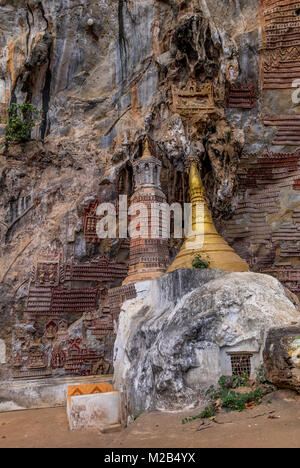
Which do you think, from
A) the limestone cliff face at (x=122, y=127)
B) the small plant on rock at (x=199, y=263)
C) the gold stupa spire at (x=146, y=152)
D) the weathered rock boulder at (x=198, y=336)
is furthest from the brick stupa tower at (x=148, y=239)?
the weathered rock boulder at (x=198, y=336)

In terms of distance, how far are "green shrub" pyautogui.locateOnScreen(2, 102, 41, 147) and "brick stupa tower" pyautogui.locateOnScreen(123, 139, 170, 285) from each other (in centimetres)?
664

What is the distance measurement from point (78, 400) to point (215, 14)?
16.3 m

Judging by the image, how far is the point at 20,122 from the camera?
17.1m

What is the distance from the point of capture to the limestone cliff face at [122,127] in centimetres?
1470

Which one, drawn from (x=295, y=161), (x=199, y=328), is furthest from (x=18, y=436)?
(x=295, y=161)

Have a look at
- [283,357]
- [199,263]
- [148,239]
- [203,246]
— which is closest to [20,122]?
[148,239]

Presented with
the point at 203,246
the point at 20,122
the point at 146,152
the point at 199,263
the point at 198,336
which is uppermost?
the point at 20,122

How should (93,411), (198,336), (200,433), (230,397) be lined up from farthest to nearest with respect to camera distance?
1. (93,411)
2. (198,336)
3. (230,397)
4. (200,433)

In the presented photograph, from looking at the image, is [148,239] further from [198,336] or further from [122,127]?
[122,127]

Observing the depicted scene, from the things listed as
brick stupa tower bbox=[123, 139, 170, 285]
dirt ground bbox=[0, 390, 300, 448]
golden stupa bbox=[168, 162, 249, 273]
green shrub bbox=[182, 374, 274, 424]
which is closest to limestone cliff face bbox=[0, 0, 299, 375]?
brick stupa tower bbox=[123, 139, 170, 285]

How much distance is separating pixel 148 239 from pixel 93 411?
5.08 metres

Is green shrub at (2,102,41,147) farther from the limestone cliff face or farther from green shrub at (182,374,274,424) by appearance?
green shrub at (182,374,274,424)

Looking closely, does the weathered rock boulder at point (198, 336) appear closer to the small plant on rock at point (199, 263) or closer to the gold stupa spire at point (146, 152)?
the small plant on rock at point (199, 263)

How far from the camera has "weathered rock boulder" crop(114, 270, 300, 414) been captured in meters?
7.20
